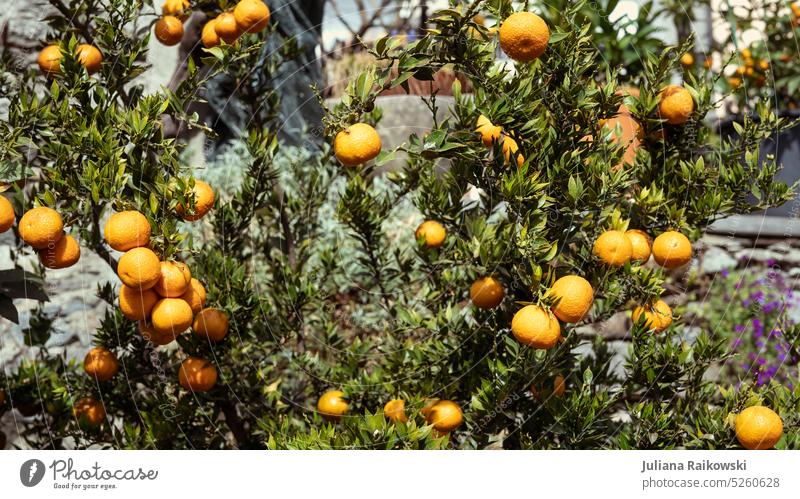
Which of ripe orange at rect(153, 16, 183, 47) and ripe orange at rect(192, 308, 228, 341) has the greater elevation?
ripe orange at rect(153, 16, 183, 47)

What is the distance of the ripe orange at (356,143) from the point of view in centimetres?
114

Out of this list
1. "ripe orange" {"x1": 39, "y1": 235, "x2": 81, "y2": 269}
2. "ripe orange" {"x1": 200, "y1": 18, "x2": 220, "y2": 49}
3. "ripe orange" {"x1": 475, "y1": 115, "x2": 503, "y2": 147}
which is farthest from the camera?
"ripe orange" {"x1": 200, "y1": 18, "x2": 220, "y2": 49}

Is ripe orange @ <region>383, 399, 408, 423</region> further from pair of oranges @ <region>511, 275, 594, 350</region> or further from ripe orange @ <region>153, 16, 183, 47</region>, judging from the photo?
ripe orange @ <region>153, 16, 183, 47</region>

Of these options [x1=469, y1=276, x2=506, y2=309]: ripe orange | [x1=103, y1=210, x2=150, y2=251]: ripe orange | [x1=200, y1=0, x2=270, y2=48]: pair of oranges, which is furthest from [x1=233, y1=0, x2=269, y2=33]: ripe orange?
[x1=469, y1=276, x2=506, y2=309]: ripe orange

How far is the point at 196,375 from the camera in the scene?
4.45 feet

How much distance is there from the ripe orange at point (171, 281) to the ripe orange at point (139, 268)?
0.08 ft

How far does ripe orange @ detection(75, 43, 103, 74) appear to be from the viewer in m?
1.37

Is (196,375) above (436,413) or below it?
below

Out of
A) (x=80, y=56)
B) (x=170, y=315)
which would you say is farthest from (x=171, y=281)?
(x=80, y=56)

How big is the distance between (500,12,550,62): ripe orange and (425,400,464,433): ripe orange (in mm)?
627
